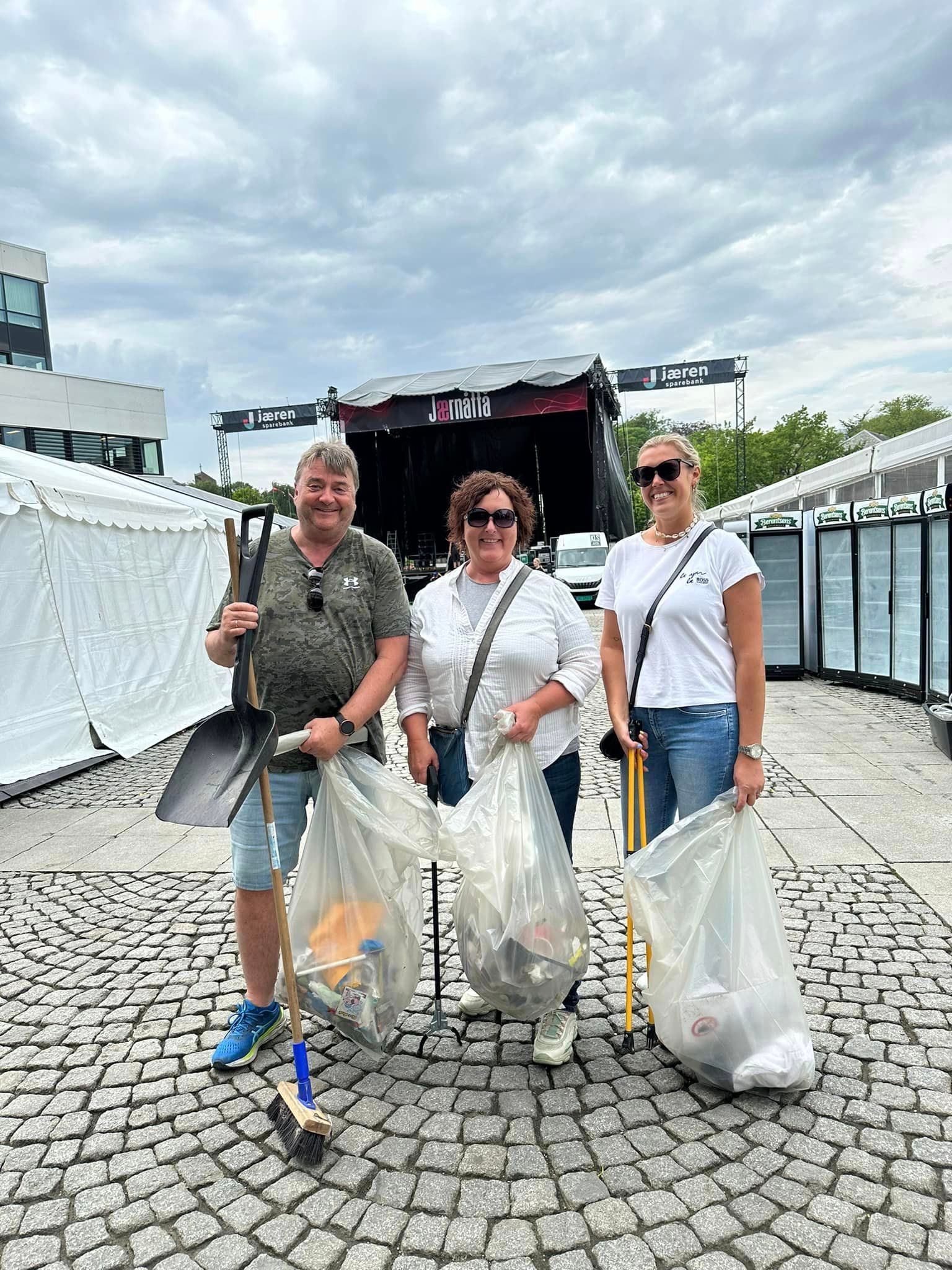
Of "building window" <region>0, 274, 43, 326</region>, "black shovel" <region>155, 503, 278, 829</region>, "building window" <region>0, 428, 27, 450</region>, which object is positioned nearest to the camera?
"black shovel" <region>155, 503, 278, 829</region>

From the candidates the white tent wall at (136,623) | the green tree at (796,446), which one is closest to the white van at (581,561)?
the white tent wall at (136,623)

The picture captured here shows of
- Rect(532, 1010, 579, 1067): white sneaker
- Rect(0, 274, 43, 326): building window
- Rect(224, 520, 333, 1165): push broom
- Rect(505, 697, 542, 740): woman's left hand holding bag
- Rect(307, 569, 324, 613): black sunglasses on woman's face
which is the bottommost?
Rect(532, 1010, 579, 1067): white sneaker

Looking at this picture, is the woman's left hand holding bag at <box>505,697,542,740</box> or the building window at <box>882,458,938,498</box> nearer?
the woman's left hand holding bag at <box>505,697,542,740</box>

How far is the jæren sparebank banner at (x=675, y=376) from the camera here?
26.6 m

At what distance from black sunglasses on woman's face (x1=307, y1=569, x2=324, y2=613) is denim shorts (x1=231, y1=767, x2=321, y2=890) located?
0.50 meters

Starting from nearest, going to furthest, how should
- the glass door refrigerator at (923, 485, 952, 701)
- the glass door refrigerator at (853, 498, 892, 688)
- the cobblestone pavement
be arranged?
the cobblestone pavement → the glass door refrigerator at (923, 485, 952, 701) → the glass door refrigerator at (853, 498, 892, 688)

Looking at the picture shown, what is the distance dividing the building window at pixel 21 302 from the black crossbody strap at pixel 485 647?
30.3 meters

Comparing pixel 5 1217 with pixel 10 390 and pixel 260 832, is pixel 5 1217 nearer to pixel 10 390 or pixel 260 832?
pixel 260 832

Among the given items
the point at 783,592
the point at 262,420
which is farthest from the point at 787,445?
the point at 783,592

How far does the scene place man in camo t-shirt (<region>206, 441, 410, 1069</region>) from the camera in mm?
2348

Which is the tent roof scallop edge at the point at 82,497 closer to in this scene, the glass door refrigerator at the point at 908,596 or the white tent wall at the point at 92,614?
the white tent wall at the point at 92,614

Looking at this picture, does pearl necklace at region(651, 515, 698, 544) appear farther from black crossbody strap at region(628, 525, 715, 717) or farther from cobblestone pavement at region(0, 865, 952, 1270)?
cobblestone pavement at region(0, 865, 952, 1270)

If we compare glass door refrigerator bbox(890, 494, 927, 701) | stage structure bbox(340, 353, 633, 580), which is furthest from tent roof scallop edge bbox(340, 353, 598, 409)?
glass door refrigerator bbox(890, 494, 927, 701)

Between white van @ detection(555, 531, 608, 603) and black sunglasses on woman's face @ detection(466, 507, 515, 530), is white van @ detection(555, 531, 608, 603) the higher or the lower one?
the lower one
